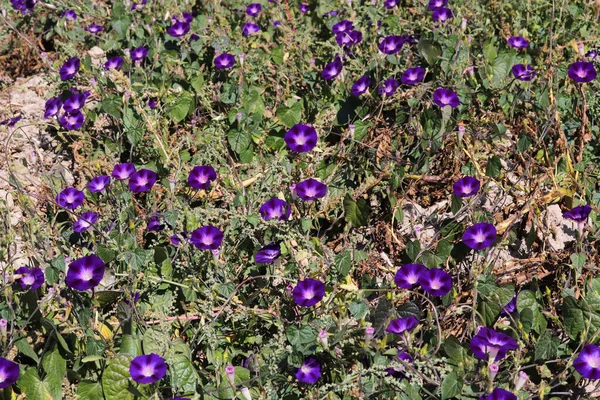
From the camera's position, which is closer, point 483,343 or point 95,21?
point 483,343

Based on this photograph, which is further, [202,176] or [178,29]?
[178,29]

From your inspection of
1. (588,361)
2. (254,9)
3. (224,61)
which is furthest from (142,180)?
(588,361)

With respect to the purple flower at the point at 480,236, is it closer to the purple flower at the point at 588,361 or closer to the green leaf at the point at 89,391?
the purple flower at the point at 588,361

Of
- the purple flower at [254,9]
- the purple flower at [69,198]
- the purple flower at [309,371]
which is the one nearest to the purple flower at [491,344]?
the purple flower at [309,371]

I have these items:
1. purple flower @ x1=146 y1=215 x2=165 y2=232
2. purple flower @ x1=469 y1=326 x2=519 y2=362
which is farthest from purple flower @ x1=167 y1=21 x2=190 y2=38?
purple flower @ x1=469 y1=326 x2=519 y2=362

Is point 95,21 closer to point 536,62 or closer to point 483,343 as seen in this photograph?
point 536,62

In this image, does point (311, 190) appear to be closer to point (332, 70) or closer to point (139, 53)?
point (332, 70)

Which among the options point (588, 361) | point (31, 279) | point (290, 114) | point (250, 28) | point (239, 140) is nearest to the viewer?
point (588, 361)

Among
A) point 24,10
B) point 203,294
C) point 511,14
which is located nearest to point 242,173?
point 203,294
